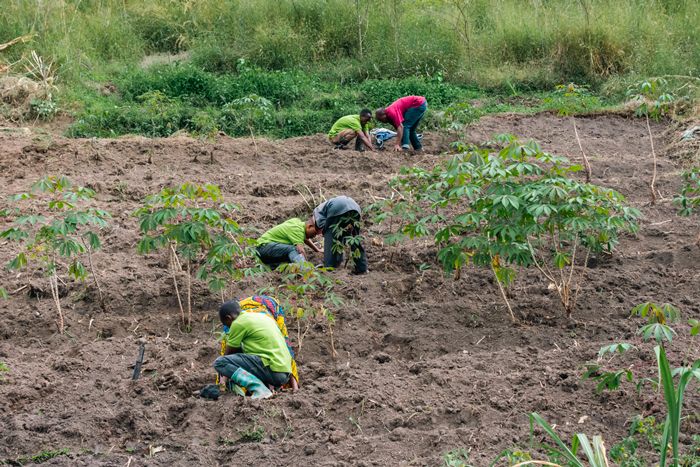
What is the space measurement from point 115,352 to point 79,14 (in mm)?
10621

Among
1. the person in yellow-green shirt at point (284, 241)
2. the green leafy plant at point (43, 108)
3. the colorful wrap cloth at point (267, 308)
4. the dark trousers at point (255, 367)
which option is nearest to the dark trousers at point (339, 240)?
the person in yellow-green shirt at point (284, 241)

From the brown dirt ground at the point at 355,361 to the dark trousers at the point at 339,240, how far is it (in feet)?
0.55

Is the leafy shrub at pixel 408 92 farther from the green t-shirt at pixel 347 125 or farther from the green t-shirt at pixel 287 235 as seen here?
the green t-shirt at pixel 287 235

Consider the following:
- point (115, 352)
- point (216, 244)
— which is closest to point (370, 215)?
point (216, 244)

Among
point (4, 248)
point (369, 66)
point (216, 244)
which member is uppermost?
point (216, 244)

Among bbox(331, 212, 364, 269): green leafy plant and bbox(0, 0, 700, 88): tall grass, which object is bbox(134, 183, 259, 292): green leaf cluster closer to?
bbox(331, 212, 364, 269): green leafy plant

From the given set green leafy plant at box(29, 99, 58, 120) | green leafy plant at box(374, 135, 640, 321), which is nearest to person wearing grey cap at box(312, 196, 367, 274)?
green leafy plant at box(374, 135, 640, 321)

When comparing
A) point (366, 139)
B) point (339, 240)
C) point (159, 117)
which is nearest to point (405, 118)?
point (366, 139)

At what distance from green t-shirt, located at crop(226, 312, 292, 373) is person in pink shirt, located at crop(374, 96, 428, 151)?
18.4ft

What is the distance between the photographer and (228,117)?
1226 cm

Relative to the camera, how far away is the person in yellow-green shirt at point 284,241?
800 cm

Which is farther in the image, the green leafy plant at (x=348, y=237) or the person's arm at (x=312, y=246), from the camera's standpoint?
the person's arm at (x=312, y=246)

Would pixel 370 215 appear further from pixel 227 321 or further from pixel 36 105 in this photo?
pixel 36 105

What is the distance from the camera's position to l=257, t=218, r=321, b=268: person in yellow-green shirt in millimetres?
8000
